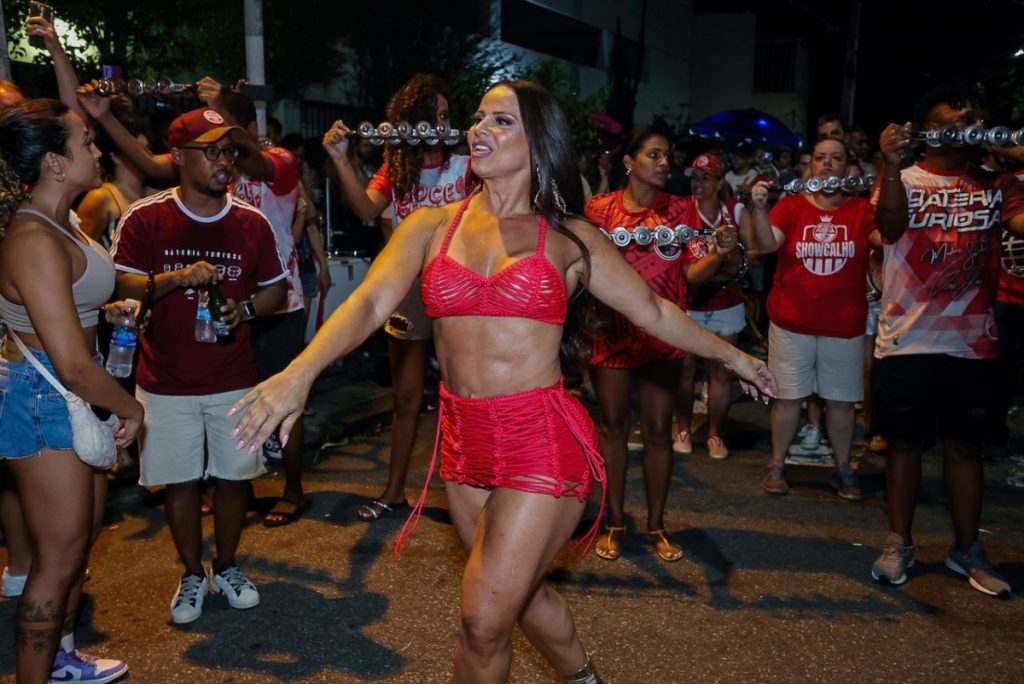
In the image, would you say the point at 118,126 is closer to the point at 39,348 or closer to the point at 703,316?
the point at 39,348

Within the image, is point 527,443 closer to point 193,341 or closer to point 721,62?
point 193,341

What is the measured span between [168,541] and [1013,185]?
16.5 feet

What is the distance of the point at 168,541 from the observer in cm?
549

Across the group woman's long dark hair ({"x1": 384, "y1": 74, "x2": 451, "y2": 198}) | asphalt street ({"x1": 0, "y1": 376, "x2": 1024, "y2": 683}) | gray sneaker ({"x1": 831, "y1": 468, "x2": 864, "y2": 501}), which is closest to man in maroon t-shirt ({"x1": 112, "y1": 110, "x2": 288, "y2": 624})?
asphalt street ({"x1": 0, "y1": 376, "x2": 1024, "y2": 683})

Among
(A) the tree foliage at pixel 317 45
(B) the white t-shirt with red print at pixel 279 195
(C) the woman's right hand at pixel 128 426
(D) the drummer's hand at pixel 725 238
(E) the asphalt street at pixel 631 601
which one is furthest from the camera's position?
(A) the tree foliage at pixel 317 45

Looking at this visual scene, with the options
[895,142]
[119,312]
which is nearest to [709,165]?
[895,142]

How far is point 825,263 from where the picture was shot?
243 inches

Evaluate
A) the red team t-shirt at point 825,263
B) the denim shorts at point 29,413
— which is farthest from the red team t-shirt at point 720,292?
the denim shorts at point 29,413

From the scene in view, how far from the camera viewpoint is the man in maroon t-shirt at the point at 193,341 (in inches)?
174

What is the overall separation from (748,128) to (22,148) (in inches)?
646

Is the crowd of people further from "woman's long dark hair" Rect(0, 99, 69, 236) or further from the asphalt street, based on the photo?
the asphalt street

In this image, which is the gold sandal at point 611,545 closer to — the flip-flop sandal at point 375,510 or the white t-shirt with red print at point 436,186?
the flip-flop sandal at point 375,510

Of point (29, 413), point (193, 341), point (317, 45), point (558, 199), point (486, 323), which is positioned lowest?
point (29, 413)

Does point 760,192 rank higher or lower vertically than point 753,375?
higher
